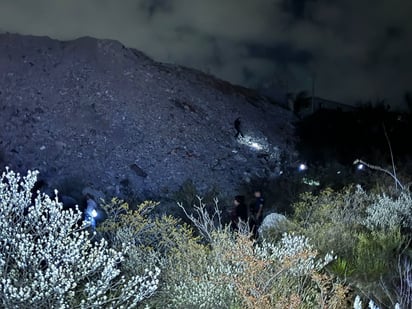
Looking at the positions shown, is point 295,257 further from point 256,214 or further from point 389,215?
point 256,214

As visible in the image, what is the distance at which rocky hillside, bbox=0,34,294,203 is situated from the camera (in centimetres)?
2059

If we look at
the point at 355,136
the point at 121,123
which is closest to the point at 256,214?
the point at 121,123

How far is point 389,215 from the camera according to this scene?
10969 mm

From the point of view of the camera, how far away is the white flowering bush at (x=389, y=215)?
1061 cm

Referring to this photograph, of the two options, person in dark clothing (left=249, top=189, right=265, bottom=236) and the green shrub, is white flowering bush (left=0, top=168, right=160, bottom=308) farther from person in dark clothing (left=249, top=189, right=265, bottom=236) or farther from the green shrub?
person in dark clothing (left=249, top=189, right=265, bottom=236)

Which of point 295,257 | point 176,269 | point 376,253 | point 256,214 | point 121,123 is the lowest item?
point 121,123

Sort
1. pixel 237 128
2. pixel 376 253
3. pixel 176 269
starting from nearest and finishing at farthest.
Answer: pixel 176 269
pixel 376 253
pixel 237 128

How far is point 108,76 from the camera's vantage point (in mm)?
26531

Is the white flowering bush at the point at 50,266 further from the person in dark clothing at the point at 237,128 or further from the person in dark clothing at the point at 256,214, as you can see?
the person in dark clothing at the point at 237,128

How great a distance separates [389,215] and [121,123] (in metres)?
14.5

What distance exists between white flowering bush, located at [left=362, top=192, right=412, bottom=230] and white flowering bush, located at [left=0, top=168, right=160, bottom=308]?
222 inches

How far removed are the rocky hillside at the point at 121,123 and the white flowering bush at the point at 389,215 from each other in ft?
29.8

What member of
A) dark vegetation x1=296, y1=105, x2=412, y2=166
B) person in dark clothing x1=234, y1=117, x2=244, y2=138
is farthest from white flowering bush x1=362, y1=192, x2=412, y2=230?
person in dark clothing x1=234, y1=117, x2=244, y2=138

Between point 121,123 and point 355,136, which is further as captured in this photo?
point 355,136
